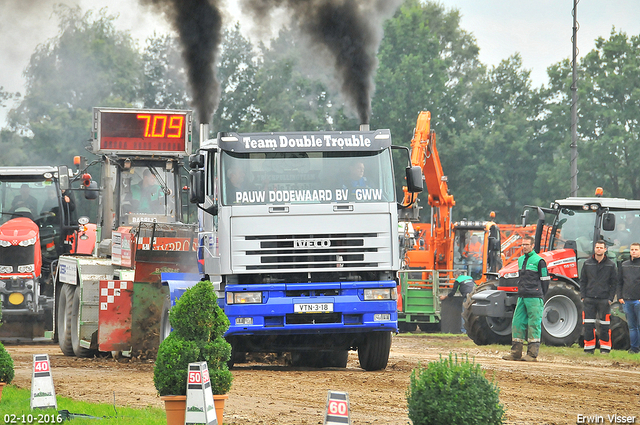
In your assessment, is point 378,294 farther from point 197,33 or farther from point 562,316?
point 197,33

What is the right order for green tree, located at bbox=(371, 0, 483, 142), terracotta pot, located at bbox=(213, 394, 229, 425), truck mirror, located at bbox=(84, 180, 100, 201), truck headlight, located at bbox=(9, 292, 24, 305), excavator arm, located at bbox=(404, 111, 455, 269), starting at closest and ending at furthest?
terracotta pot, located at bbox=(213, 394, 229, 425)
truck mirror, located at bbox=(84, 180, 100, 201)
truck headlight, located at bbox=(9, 292, 24, 305)
excavator arm, located at bbox=(404, 111, 455, 269)
green tree, located at bbox=(371, 0, 483, 142)

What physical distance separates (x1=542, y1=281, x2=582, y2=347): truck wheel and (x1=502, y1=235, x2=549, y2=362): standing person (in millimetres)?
2365

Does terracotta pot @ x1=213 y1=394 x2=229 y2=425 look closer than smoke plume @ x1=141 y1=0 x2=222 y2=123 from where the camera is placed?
Yes

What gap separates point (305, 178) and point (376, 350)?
8.71ft

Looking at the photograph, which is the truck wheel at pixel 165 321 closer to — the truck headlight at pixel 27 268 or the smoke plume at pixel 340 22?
the truck headlight at pixel 27 268

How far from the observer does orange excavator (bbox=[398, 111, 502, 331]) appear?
22750 millimetres

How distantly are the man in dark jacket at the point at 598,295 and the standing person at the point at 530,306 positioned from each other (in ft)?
4.53

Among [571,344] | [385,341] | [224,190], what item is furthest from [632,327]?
[224,190]

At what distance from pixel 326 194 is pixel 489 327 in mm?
7596

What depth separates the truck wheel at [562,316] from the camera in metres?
17.7

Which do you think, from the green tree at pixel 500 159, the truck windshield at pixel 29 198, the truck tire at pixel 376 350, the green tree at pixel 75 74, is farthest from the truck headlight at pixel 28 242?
the green tree at pixel 75 74

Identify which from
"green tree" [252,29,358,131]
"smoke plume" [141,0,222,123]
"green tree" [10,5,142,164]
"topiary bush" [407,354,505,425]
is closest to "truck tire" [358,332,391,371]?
"topiary bush" [407,354,505,425]

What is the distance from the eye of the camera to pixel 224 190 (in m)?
12.0

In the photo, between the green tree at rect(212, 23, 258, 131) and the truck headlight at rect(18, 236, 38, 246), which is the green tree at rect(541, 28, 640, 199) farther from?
the truck headlight at rect(18, 236, 38, 246)
